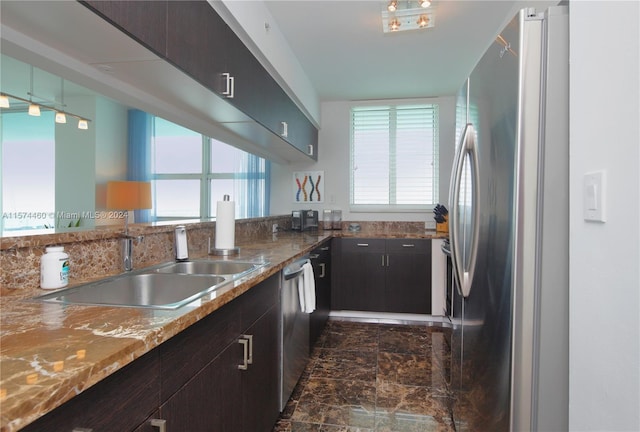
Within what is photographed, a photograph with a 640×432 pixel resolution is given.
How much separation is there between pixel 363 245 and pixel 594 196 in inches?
113

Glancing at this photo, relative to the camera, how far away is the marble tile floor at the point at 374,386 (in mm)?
1852

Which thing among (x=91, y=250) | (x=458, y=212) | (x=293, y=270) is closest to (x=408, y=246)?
(x=293, y=270)

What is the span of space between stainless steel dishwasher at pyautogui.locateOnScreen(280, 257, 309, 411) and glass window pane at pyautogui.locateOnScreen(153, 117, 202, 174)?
3.46m

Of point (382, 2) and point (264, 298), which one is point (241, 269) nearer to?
point (264, 298)

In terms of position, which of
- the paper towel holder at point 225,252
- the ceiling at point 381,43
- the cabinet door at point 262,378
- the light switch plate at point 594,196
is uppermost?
the ceiling at point 381,43

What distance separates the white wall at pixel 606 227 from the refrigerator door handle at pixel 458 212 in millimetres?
440

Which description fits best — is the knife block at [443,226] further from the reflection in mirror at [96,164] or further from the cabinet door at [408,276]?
the reflection in mirror at [96,164]

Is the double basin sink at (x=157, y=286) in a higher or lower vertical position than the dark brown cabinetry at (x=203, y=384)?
higher

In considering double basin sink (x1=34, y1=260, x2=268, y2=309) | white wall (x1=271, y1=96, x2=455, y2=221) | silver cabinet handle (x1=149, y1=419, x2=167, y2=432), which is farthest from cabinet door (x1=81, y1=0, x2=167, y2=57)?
white wall (x1=271, y1=96, x2=455, y2=221)

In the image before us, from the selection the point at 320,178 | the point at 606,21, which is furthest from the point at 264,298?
the point at 320,178

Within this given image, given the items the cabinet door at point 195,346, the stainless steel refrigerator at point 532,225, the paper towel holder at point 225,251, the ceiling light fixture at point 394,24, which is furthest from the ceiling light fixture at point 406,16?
the cabinet door at point 195,346

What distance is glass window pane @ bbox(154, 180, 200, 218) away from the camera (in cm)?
509

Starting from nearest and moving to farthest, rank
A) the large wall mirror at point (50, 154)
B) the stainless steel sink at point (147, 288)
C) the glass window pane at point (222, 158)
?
the stainless steel sink at point (147, 288) < the large wall mirror at point (50, 154) < the glass window pane at point (222, 158)

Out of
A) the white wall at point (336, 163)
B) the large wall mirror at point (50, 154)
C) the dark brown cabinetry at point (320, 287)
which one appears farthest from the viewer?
the white wall at point (336, 163)
